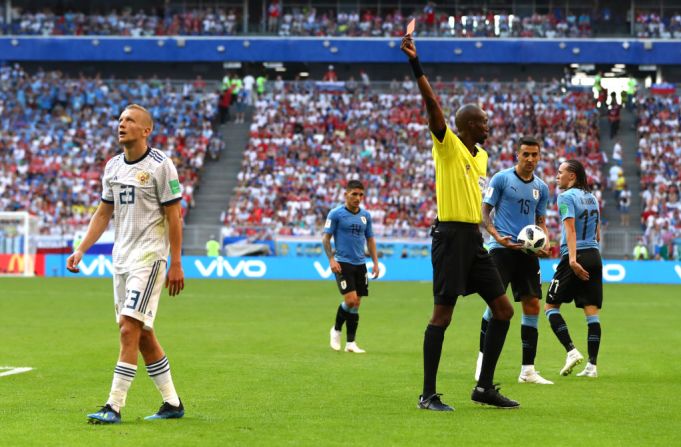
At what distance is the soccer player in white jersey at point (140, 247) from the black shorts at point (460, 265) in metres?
2.14

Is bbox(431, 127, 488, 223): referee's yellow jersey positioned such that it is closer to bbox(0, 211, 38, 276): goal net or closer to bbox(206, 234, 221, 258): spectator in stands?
bbox(206, 234, 221, 258): spectator in stands

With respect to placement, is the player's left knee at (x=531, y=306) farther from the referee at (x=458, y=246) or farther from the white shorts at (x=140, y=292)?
the white shorts at (x=140, y=292)

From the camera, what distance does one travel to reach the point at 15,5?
6025 cm

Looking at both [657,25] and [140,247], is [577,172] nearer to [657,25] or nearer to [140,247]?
[140,247]

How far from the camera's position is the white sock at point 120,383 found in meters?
8.23

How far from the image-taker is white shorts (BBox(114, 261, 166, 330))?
8242mm

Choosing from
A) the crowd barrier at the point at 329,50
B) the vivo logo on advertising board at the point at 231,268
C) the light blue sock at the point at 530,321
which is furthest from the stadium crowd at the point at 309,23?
the light blue sock at the point at 530,321

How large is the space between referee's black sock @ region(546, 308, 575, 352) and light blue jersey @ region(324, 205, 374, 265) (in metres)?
3.86

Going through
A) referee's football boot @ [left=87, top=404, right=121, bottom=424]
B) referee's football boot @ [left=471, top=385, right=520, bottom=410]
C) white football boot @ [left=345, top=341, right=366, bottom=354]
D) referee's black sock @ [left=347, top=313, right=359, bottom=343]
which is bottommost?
white football boot @ [left=345, top=341, right=366, bottom=354]

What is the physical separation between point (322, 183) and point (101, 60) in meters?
17.5

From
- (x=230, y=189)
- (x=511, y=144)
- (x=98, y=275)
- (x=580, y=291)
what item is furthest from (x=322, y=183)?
(x=580, y=291)

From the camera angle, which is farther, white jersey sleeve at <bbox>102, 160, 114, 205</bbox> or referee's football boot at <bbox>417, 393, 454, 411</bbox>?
referee's football boot at <bbox>417, 393, 454, 411</bbox>

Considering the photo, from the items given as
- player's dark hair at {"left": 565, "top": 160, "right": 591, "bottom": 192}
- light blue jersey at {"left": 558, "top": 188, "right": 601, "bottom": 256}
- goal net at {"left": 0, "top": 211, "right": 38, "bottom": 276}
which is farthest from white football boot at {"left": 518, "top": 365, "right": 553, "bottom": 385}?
goal net at {"left": 0, "top": 211, "right": 38, "bottom": 276}

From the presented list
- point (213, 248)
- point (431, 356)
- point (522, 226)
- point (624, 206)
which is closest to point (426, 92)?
point (431, 356)
